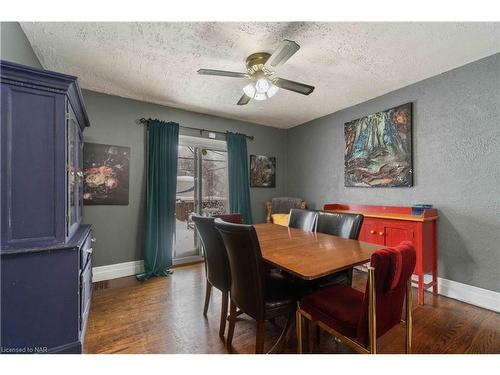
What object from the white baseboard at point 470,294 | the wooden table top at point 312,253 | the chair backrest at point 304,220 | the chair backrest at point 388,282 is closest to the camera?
the chair backrest at point 388,282

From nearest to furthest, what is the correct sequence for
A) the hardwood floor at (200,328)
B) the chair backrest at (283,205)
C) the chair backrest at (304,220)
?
the hardwood floor at (200,328), the chair backrest at (304,220), the chair backrest at (283,205)

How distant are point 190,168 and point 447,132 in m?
3.53

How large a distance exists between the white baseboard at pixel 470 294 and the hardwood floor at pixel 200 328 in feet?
0.26

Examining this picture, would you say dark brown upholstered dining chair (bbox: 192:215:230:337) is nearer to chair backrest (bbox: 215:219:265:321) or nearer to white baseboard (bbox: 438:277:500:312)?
chair backrest (bbox: 215:219:265:321)

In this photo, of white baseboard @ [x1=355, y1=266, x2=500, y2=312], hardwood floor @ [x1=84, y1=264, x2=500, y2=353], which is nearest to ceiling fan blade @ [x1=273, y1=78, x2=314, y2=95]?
hardwood floor @ [x1=84, y1=264, x2=500, y2=353]

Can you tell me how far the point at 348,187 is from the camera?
359cm

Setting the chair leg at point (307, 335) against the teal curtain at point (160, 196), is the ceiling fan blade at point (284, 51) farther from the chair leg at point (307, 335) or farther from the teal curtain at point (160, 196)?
the teal curtain at point (160, 196)

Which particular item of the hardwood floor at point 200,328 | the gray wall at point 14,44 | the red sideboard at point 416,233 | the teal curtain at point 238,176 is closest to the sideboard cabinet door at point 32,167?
the gray wall at point 14,44

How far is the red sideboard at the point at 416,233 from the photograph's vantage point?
2.39 meters

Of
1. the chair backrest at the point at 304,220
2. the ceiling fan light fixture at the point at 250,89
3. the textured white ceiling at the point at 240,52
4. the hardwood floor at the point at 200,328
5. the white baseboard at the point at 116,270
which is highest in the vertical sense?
the textured white ceiling at the point at 240,52

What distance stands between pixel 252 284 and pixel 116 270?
256 centimetres

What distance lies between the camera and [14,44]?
1.72 m

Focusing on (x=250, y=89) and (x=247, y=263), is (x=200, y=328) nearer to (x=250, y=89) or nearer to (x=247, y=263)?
(x=247, y=263)
